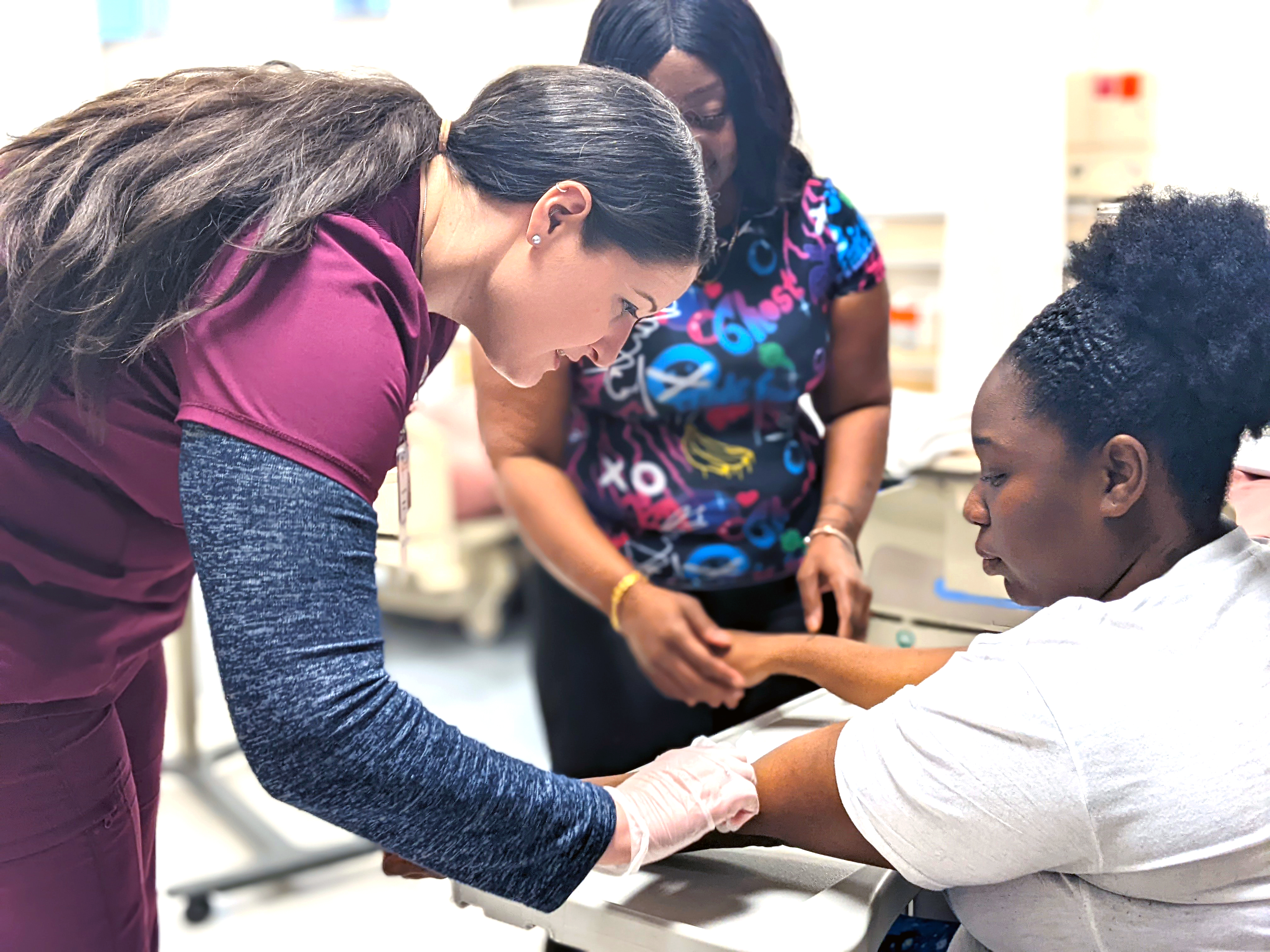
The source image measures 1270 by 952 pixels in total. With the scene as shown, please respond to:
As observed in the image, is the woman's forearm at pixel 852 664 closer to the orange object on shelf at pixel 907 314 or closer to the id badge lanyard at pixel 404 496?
the id badge lanyard at pixel 404 496

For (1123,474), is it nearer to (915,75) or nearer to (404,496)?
(404,496)

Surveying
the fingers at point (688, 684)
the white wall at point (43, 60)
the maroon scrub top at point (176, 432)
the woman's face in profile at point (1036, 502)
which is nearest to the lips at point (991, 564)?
the woman's face in profile at point (1036, 502)

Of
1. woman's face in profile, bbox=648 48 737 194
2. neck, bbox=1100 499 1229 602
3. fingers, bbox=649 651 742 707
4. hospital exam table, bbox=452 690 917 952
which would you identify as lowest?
hospital exam table, bbox=452 690 917 952

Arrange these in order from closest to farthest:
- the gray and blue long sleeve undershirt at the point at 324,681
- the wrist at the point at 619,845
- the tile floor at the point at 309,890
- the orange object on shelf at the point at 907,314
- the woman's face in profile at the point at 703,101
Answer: the gray and blue long sleeve undershirt at the point at 324,681, the wrist at the point at 619,845, the woman's face in profile at the point at 703,101, the orange object on shelf at the point at 907,314, the tile floor at the point at 309,890

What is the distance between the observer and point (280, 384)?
2.28ft

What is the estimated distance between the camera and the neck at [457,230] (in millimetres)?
862

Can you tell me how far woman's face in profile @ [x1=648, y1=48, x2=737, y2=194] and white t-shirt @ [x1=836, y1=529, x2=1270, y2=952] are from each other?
20.0 inches

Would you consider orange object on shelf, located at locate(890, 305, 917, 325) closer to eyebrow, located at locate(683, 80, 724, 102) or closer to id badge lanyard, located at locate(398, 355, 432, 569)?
eyebrow, located at locate(683, 80, 724, 102)

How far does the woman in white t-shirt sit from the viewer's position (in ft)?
2.55

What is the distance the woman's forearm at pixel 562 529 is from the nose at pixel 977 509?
1.43 feet

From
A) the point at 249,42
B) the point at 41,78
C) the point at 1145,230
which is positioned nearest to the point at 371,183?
the point at 1145,230

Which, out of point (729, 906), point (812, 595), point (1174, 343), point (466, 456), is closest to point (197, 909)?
point (466, 456)

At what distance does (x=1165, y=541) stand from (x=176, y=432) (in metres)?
0.71

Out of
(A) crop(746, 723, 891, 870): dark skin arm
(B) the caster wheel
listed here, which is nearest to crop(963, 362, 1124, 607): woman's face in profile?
(A) crop(746, 723, 891, 870): dark skin arm
